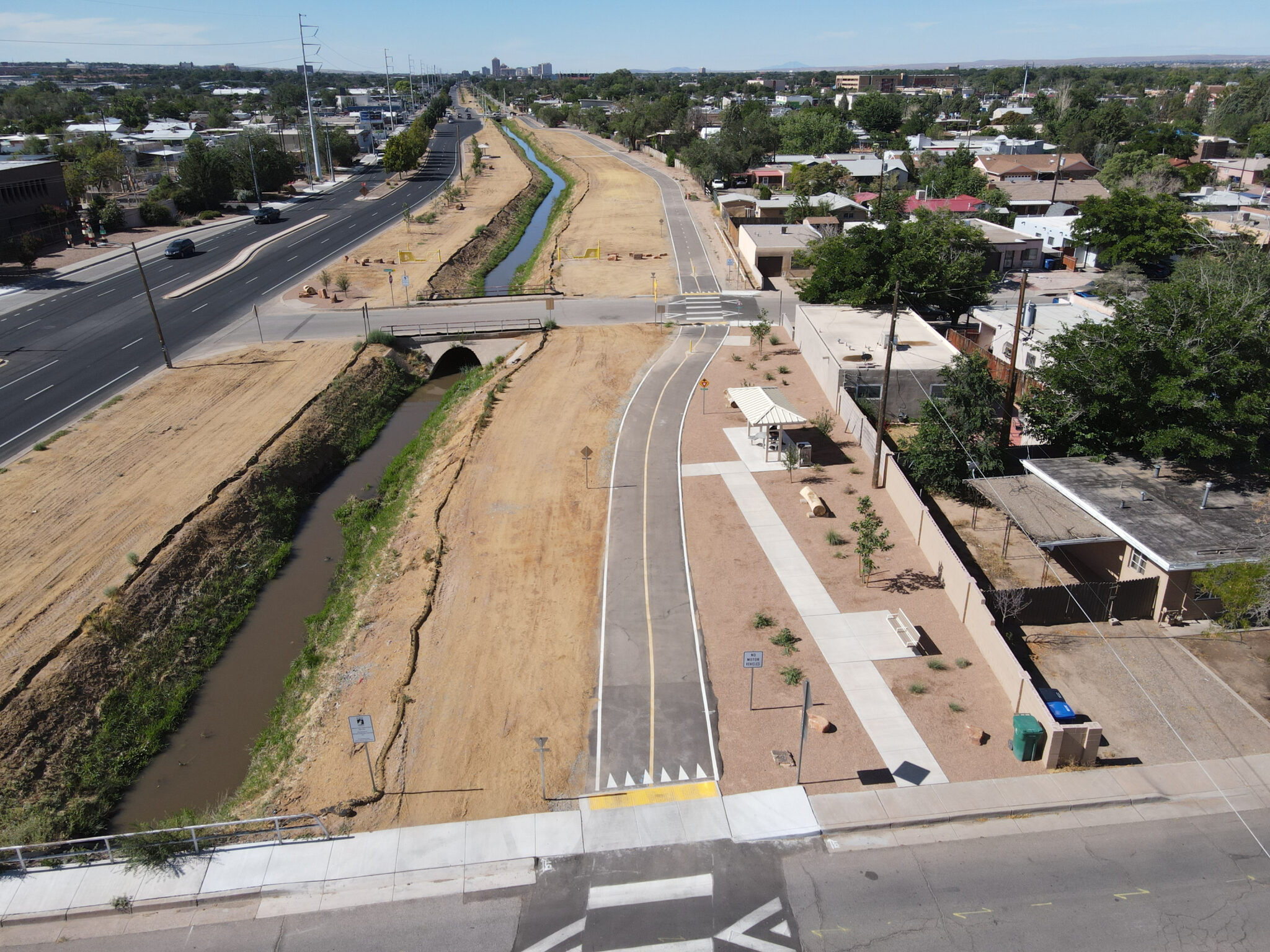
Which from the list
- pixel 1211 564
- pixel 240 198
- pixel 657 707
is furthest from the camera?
pixel 240 198

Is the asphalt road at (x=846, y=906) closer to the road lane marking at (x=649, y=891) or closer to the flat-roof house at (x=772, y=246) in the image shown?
the road lane marking at (x=649, y=891)

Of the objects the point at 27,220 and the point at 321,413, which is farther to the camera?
the point at 27,220

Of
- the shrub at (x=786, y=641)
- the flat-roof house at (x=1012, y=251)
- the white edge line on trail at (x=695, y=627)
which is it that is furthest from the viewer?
the flat-roof house at (x=1012, y=251)

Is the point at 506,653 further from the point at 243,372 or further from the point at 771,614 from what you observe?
the point at 243,372

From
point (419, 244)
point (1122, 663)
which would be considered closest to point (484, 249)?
point (419, 244)

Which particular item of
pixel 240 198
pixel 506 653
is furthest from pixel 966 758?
pixel 240 198

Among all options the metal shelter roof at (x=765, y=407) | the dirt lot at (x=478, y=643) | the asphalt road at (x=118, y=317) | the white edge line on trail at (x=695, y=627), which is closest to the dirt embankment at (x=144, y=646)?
the dirt lot at (x=478, y=643)

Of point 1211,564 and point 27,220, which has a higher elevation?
point 27,220
